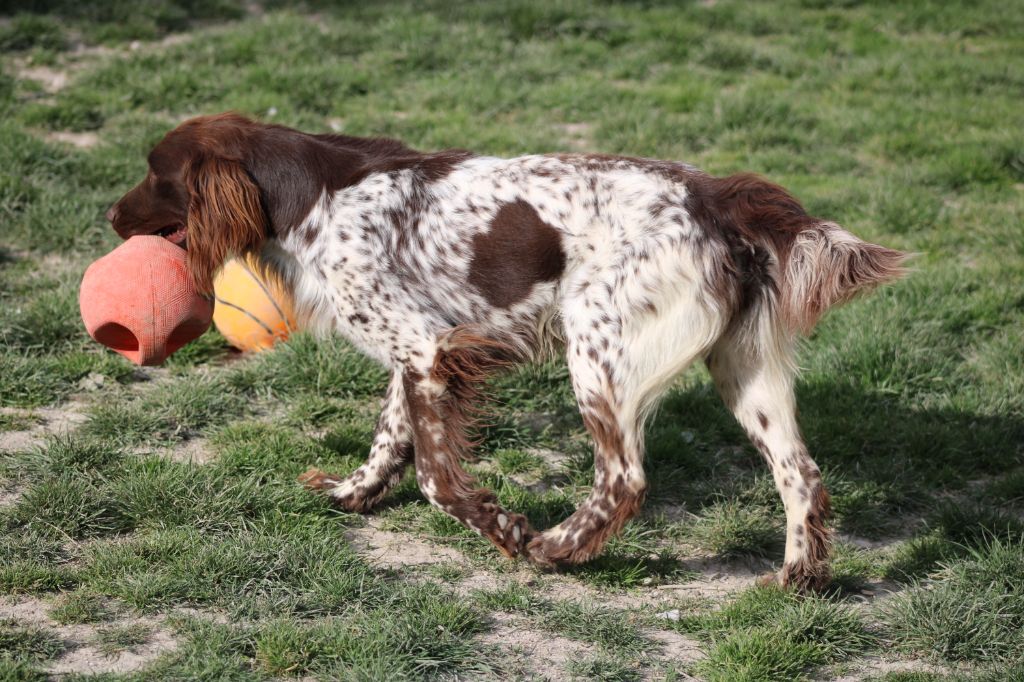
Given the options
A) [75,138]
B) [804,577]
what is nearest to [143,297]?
[804,577]

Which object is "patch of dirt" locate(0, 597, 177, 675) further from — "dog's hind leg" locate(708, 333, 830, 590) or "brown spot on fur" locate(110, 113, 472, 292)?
"dog's hind leg" locate(708, 333, 830, 590)

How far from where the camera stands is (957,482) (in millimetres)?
5172

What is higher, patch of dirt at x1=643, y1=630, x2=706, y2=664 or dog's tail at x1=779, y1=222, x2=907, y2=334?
dog's tail at x1=779, y1=222, x2=907, y2=334

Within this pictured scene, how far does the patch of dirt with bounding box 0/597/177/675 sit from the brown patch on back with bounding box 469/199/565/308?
1.74m

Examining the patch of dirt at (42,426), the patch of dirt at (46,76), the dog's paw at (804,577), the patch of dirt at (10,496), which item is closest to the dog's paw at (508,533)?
the dog's paw at (804,577)

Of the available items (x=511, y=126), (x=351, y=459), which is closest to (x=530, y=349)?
(x=351, y=459)

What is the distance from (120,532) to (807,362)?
3524mm

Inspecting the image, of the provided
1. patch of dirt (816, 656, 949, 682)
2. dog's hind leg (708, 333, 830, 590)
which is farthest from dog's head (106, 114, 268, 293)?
patch of dirt (816, 656, 949, 682)

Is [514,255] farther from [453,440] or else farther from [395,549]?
[395,549]

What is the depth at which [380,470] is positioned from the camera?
485 centimetres

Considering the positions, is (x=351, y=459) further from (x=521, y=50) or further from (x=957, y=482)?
(x=521, y=50)

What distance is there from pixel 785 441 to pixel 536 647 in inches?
49.6

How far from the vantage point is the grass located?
3.98 m

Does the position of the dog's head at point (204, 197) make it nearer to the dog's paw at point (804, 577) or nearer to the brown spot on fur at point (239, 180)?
the brown spot on fur at point (239, 180)
